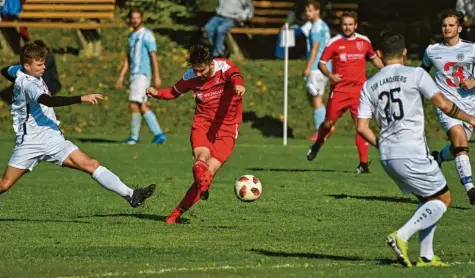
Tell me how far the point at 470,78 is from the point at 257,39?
16.2 metres

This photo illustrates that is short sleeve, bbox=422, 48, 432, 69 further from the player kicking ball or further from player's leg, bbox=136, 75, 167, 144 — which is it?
player's leg, bbox=136, 75, 167, 144

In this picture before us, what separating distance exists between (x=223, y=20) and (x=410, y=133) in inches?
694

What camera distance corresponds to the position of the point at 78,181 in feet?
55.7

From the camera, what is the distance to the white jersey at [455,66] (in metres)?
13.8

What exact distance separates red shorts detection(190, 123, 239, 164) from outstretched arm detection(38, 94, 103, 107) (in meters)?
1.29

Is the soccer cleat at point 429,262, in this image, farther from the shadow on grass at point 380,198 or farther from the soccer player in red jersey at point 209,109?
the shadow on grass at point 380,198

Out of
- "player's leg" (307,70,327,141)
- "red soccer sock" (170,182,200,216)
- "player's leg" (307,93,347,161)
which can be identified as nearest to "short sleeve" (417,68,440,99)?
"red soccer sock" (170,182,200,216)

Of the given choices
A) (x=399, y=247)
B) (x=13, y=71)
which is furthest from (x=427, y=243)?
(x=13, y=71)

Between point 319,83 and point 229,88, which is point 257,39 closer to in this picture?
point 319,83

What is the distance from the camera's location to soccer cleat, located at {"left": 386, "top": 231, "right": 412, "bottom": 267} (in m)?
9.10

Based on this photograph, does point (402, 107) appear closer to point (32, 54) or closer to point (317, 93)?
point (32, 54)

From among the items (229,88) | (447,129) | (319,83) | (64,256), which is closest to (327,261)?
(64,256)

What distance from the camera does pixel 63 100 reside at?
1172 cm

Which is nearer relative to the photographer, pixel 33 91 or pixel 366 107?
pixel 366 107
